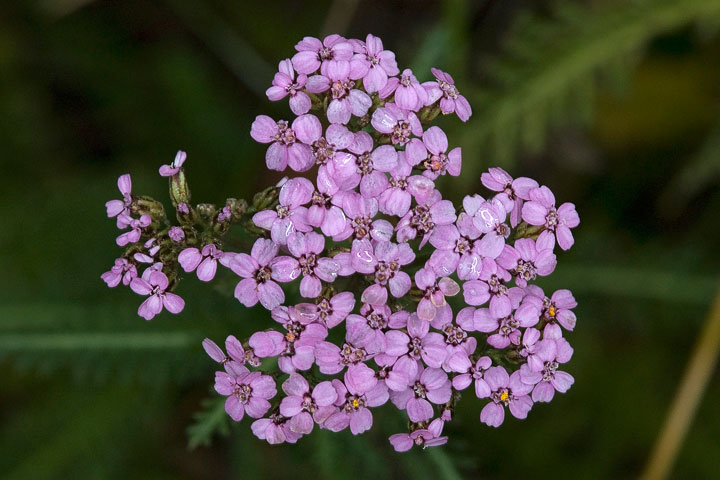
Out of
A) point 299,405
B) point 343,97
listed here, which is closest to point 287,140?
point 343,97

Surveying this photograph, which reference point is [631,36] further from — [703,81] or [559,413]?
[559,413]

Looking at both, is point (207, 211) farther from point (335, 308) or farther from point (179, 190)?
point (335, 308)

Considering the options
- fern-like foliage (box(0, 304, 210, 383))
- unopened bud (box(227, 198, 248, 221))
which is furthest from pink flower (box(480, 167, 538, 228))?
fern-like foliage (box(0, 304, 210, 383))

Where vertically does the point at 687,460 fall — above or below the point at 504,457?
above

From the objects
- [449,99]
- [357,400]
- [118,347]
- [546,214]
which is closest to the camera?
[357,400]

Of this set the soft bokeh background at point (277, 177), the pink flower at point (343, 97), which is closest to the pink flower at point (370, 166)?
the pink flower at point (343, 97)

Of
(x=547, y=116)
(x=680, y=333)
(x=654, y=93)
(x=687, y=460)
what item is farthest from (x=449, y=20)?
(x=687, y=460)

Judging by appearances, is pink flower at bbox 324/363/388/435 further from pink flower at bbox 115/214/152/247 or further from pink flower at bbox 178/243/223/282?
pink flower at bbox 115/214/152/247
